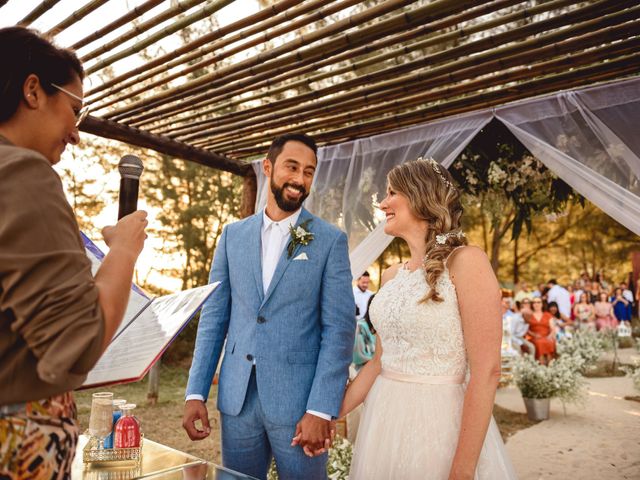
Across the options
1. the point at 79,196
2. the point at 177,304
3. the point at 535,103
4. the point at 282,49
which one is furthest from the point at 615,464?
the point at 79,196

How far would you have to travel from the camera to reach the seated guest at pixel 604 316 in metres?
15.9

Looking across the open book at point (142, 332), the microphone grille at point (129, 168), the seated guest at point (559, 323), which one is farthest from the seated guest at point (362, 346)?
the seated guest at point (559, 323)

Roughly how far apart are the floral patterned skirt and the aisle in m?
5.36

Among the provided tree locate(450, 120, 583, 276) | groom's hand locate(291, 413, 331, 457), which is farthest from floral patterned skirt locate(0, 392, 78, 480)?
tree locate(450, 120, 583, 276)

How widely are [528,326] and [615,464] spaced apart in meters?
6.10

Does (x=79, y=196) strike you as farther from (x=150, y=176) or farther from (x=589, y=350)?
(x=589, y=350)

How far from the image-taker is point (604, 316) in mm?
16047

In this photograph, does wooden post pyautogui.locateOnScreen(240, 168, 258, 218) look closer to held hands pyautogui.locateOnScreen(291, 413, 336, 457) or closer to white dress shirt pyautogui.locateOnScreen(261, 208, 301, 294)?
white dress shirt pyautogui.locateOnScreen(261, 208, 301, 294)

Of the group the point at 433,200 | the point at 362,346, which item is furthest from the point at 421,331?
the point at 362,346

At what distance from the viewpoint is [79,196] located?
37.6 ft

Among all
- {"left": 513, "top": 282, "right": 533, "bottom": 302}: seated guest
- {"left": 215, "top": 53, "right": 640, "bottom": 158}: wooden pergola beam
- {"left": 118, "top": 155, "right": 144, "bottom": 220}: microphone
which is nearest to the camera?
{"left": 118, "top": 155, "right": 144, "bottom": 220}: microphone

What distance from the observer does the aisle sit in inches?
218

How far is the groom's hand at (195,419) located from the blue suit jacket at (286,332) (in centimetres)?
7

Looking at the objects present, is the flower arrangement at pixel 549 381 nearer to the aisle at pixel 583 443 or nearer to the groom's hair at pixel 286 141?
the aisle at pixel 583 443
